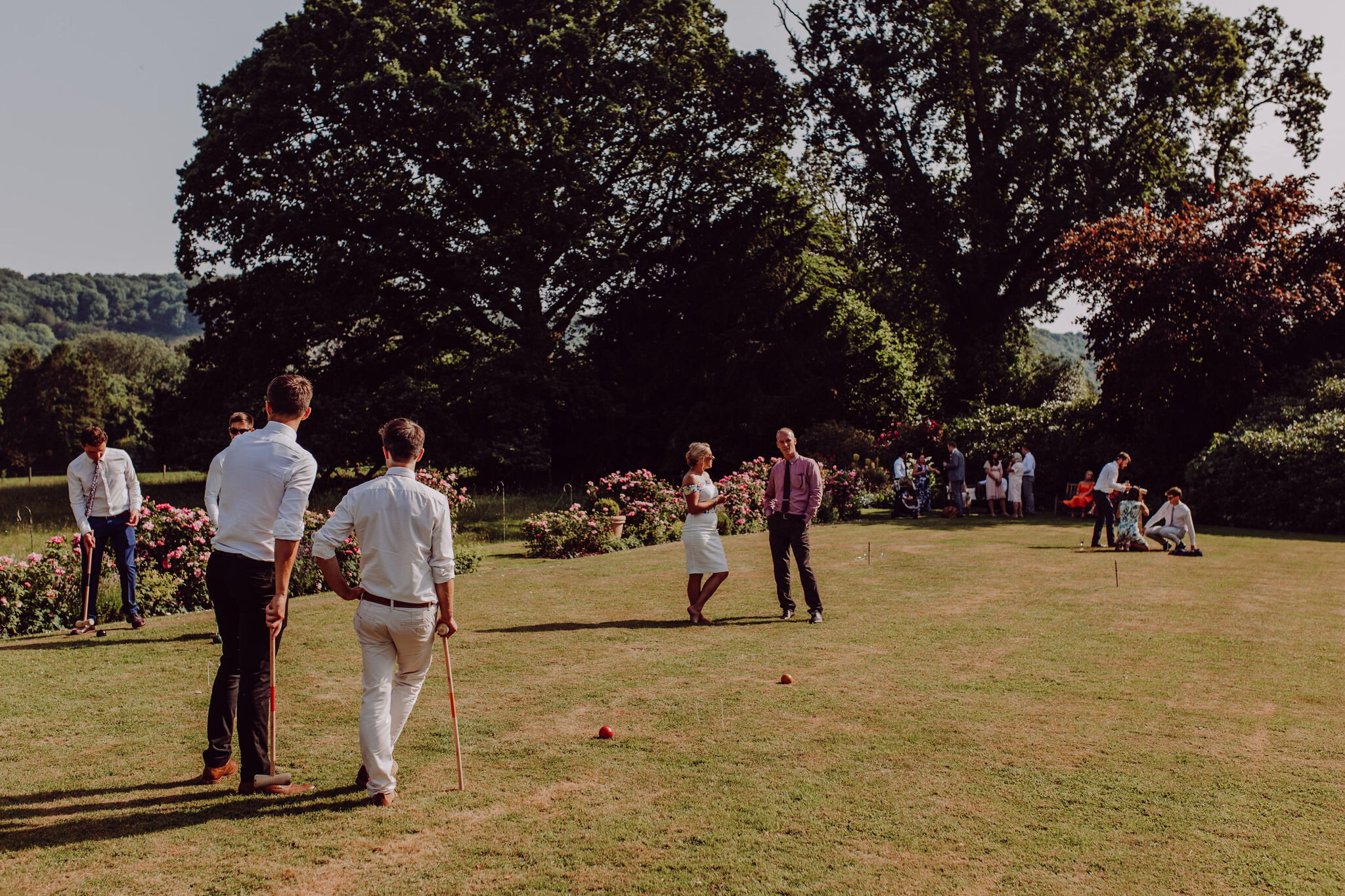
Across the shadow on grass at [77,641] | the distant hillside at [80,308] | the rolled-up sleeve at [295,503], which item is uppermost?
the distant hillside at [80,308]

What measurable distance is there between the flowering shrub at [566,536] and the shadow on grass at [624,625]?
19.4 feet

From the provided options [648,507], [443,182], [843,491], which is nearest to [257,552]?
[648,507]

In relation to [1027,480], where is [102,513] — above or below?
below

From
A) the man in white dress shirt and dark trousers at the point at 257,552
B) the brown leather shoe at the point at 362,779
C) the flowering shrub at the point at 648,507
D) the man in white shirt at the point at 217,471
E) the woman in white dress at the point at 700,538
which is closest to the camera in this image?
the man in white dress shirt and dark trousers at the point at 257,552

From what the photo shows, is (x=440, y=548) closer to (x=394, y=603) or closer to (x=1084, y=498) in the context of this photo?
(x=394, y=603)

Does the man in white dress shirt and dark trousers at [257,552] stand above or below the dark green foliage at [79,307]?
below

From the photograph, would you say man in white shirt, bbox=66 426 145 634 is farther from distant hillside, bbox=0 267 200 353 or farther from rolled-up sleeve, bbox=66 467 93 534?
distant hillside, bbox=0 267 200 353

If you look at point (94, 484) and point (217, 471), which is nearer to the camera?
point (217, 471)

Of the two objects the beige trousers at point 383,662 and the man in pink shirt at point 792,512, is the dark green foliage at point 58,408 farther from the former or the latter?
the beige trousers at point 383,662

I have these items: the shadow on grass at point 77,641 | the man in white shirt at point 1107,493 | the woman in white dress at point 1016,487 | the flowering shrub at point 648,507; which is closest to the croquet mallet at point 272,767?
the shadow on grass at point 77,641

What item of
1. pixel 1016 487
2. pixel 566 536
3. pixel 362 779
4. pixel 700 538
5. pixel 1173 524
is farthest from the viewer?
pixel 1016 487

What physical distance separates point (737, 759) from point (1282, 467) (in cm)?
2046

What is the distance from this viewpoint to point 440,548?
507 centimetres

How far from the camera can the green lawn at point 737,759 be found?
4.34 metres
